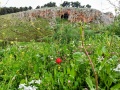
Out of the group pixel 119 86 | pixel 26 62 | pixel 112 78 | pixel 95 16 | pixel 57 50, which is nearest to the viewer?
pixel 119 86

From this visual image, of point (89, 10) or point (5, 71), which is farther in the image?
point (89, 10)

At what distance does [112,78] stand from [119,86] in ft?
1.15

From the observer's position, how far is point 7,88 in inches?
105

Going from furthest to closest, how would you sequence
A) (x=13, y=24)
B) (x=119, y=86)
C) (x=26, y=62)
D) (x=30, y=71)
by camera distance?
(x=13, y=24), (x=26, y=62), (x=30, y=71), (x=119, y=86)

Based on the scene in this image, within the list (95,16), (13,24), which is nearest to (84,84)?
(13,24)

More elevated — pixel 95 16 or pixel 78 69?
pixel 78 69

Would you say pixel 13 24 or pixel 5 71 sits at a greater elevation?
pixel 5 71

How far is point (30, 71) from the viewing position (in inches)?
139

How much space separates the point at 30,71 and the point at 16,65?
9.6 inches

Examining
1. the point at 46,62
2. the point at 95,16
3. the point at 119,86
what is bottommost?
the point at 95,16

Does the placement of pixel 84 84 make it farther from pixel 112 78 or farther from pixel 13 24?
pixel 13 24

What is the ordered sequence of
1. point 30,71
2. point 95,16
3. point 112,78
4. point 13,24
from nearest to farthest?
point 112,78, point 30,71, point 13,24, point 95,16

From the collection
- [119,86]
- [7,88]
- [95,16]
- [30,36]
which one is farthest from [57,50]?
[95,16]

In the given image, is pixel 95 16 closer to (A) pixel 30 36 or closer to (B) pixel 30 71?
(A) pixel 30 36
